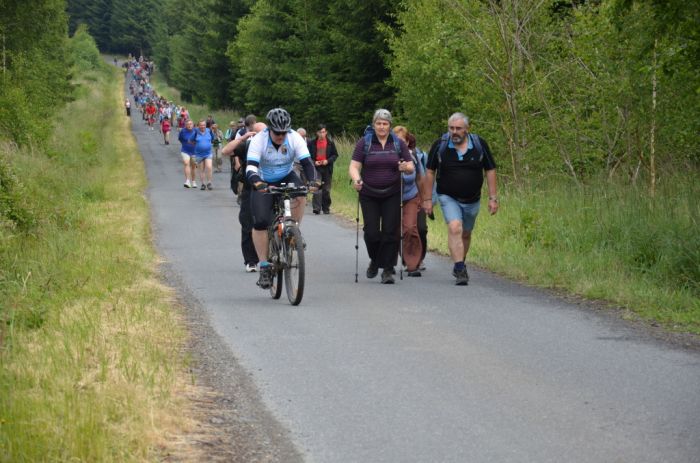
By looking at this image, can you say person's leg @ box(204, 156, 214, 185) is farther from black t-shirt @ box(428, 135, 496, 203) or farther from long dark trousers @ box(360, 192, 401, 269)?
black t-shirt @ box(428, 135, 496, 203)

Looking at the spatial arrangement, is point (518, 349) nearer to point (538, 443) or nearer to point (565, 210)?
point (538, 443)

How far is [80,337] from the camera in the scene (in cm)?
874

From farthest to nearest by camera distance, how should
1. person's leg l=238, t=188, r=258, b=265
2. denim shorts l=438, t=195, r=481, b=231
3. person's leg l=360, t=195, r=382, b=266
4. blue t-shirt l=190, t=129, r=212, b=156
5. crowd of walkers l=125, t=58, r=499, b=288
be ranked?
blue t-shirt l=190, t=129, r=212, b=156, person's leg l=238, t=188, r=258, b=265, person's leg l=360, t=195, r=382, b=266, denim shorts l=438, t=195, r=481, b=231, crowd of walkers l=125, t=58, r=499, b=288

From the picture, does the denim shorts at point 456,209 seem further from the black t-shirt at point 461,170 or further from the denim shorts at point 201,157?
the denim shorts at point 201,157

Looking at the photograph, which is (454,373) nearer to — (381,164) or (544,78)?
(381,164)

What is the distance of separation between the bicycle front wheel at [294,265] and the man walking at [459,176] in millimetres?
2239

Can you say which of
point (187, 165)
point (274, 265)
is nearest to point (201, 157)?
point (187, 165)

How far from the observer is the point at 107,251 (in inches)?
596

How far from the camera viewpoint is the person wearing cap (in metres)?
13.1

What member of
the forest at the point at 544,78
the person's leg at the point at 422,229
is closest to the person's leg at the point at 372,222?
the person's leg at the point at 422,229

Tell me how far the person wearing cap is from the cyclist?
134 cm

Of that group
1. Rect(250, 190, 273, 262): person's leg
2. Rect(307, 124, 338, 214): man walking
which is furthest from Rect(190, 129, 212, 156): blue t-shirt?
Rect(250, 190, 273, 262): person's leg

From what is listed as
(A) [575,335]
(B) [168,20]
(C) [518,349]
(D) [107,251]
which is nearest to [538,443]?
(C) [518,349]

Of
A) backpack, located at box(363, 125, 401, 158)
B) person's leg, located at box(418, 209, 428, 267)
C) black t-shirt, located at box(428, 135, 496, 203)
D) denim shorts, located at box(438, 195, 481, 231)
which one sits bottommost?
person's leg, located at box(418, 209, 428, 267)
